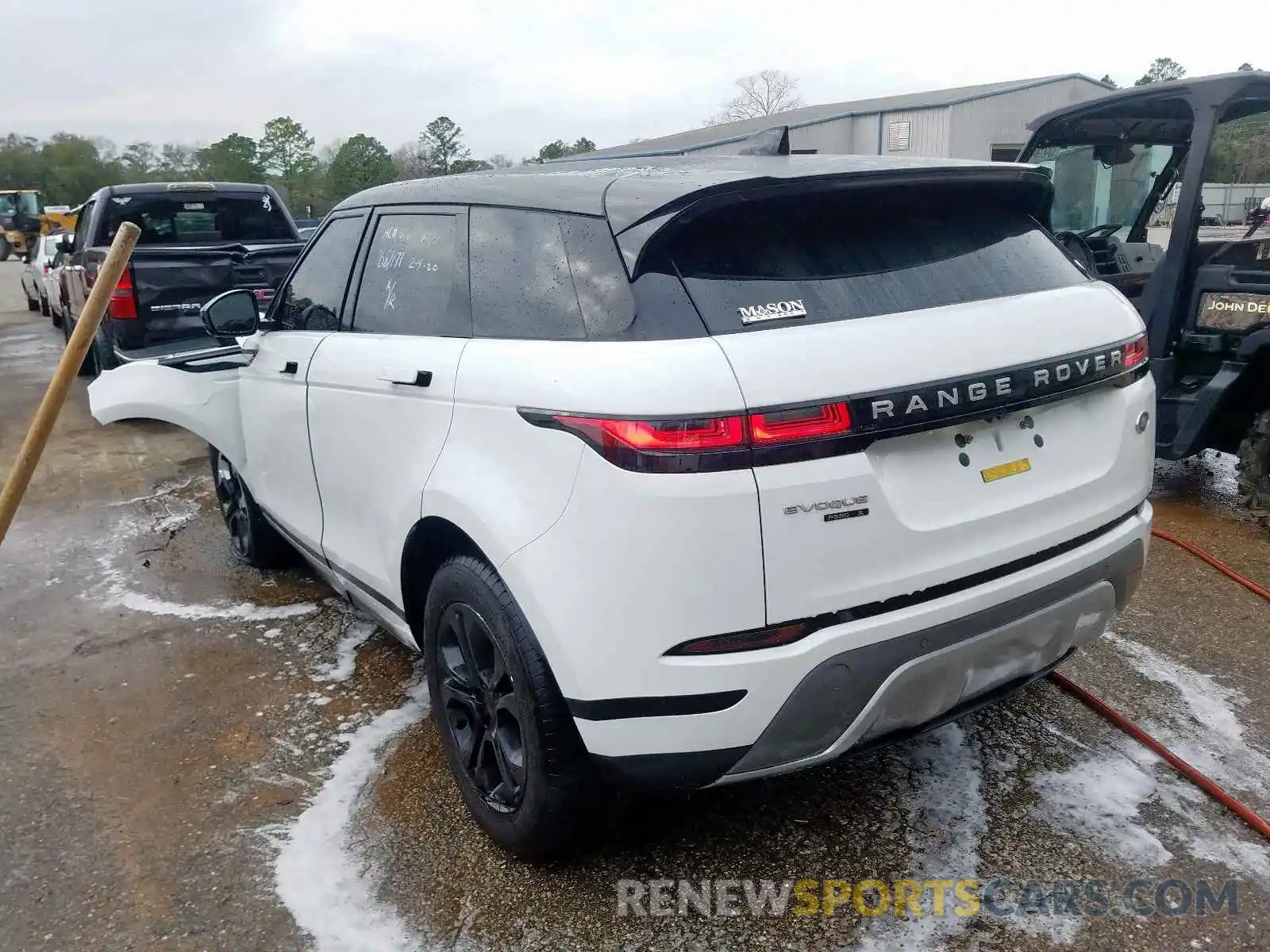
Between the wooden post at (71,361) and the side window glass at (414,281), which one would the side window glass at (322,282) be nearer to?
the side window glass at (414,281)

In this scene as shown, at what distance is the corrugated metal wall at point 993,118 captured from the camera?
25.7 meters

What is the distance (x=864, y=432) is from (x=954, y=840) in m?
1.30

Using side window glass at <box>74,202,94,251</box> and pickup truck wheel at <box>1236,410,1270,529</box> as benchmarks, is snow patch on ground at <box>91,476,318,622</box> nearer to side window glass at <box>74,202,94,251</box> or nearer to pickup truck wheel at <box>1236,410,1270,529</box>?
side window glass at <box>74,202,94,251</box>

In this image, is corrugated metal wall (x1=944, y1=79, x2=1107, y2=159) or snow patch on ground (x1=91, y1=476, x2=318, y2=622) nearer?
snow patch on ground (x1=91, y1=476, x2=318, y2=622)

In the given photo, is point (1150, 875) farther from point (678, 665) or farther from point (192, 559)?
point (192, 559)

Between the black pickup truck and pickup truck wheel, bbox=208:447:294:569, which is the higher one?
the black pickup truck

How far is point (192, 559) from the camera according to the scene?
17.4 ft

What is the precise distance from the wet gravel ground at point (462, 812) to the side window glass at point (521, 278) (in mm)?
1232

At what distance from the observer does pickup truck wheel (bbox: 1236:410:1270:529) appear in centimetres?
496

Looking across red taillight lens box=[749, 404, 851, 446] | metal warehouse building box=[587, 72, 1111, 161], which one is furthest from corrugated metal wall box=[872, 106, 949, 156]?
red taillight lens box=[749, 404, 851, 446]

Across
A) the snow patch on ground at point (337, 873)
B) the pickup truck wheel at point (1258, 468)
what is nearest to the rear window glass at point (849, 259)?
the snow patch on ground at point (337, 873)

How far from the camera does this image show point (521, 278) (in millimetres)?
2559

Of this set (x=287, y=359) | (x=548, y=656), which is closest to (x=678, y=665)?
(x=548, y=656)

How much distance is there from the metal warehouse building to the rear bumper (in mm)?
23733
